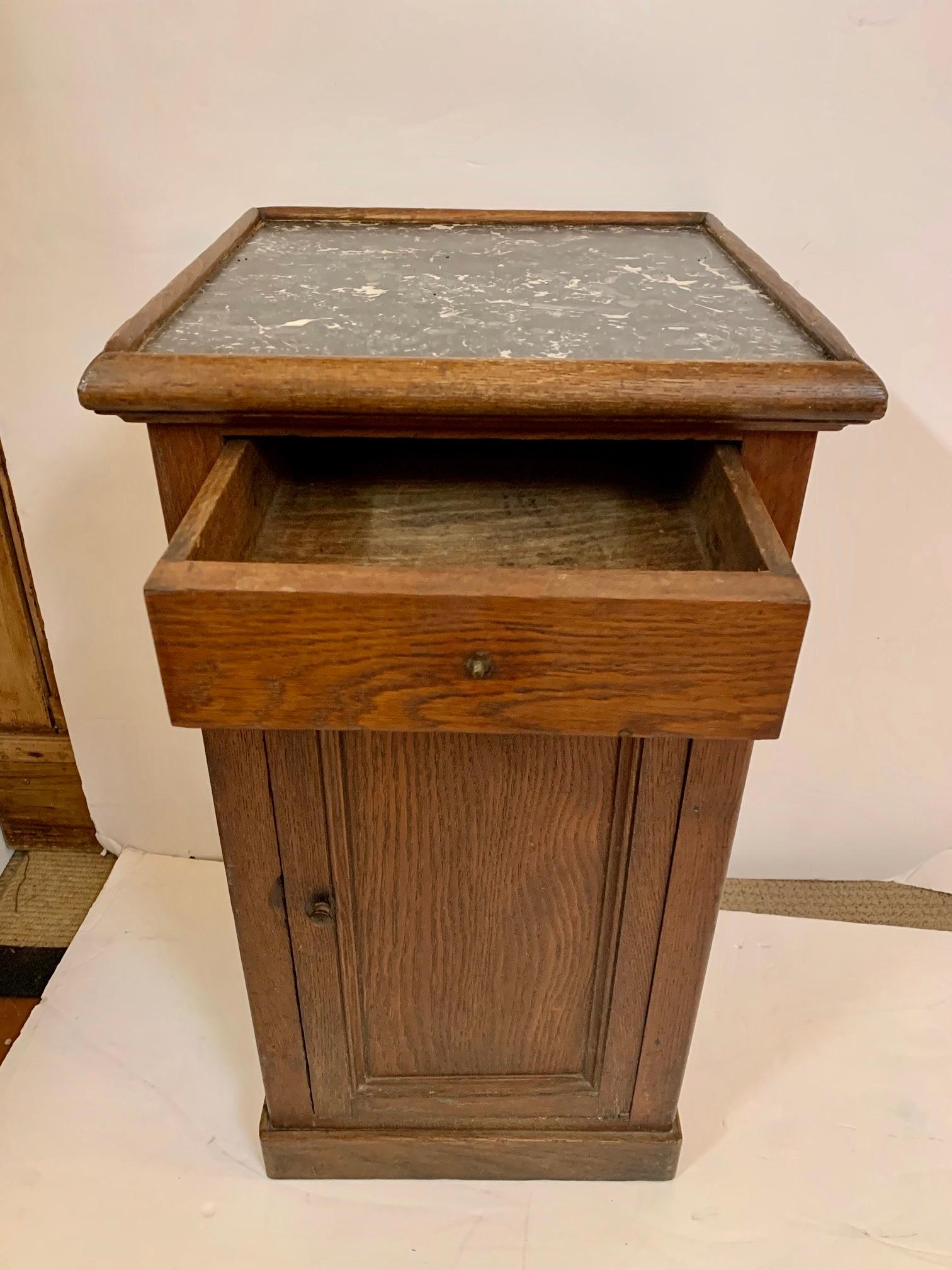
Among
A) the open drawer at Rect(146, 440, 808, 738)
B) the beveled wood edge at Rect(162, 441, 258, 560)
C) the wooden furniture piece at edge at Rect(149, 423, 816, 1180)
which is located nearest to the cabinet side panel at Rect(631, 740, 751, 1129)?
the wooden furniture piece at edge at Rect(149, 423, 816, 1180)

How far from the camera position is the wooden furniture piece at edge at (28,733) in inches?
48.1

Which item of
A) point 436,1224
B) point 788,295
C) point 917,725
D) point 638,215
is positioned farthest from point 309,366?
point 917,725

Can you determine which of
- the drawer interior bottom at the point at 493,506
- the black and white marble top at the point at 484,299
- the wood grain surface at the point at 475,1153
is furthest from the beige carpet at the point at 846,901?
the black and white marble top at the point at 484,299

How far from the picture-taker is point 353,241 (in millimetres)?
917

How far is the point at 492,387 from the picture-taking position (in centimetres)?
63

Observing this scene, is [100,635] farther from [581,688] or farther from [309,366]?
[581,688]

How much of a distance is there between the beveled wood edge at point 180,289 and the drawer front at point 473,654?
0.20 meters

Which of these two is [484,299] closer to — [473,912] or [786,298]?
[786,298]

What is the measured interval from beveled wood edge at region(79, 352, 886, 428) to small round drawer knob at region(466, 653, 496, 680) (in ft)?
0.55

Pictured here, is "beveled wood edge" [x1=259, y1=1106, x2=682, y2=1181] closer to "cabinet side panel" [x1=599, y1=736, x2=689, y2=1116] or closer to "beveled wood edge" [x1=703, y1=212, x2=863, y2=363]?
"cabinet side panel" [x1=599, y1=736, x2=689, y2=1116]

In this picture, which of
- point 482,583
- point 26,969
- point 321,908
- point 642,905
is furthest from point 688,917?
point 26,969

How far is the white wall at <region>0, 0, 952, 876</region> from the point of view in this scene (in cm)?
92

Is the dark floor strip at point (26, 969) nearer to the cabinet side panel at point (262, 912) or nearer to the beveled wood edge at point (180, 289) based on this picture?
the cabinet side panel at point (262, 912)

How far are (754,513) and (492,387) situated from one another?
Answer: 19 centimetres
